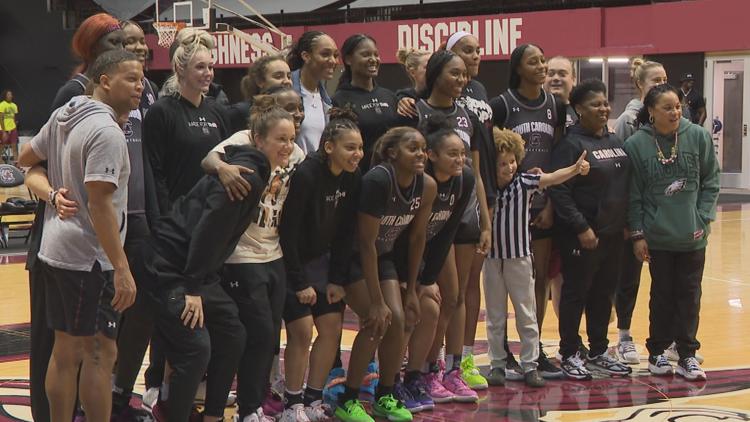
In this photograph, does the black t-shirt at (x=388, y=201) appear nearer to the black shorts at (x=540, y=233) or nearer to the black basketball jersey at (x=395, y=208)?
the black basketball jersey at (x=395, y=208)

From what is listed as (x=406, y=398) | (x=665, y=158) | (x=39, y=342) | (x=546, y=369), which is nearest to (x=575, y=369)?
(x=546, y=369)

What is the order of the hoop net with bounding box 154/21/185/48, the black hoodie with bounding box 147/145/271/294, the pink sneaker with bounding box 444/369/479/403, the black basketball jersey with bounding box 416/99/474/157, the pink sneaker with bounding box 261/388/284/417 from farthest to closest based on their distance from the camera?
the hoop net with bounding box 154/21/185/48 < the black basketball jersey with bounding box 416/99/474/157 < the pink sneaker with bounding box 444/369/479/403 < the pink sneaker with bounding box 261/388/284/417 < the black hoodie with bounding box 147/145/271/294

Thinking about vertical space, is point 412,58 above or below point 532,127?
above

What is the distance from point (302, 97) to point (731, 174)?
575 inches

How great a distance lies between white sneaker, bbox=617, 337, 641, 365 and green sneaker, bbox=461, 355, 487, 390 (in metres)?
1.04

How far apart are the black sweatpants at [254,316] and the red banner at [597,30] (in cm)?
1421

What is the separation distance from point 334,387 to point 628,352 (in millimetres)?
1947

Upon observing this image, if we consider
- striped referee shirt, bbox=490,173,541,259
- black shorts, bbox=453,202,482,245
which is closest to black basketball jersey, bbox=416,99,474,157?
black shorts, bbox=453,202,482,245

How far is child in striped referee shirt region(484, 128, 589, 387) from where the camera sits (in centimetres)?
586

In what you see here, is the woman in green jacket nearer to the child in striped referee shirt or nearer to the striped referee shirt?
the child in striped referee shirt

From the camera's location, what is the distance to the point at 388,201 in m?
5.08

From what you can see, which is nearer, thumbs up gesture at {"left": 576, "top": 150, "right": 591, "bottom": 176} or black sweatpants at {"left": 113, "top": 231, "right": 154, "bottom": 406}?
black sweatpants at {"left": 113, "top": 231, "right": 154, "bottom": 406}

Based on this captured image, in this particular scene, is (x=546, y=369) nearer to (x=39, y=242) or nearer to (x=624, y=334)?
(x=624, y=334)

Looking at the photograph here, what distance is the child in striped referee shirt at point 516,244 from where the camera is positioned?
586 cm
